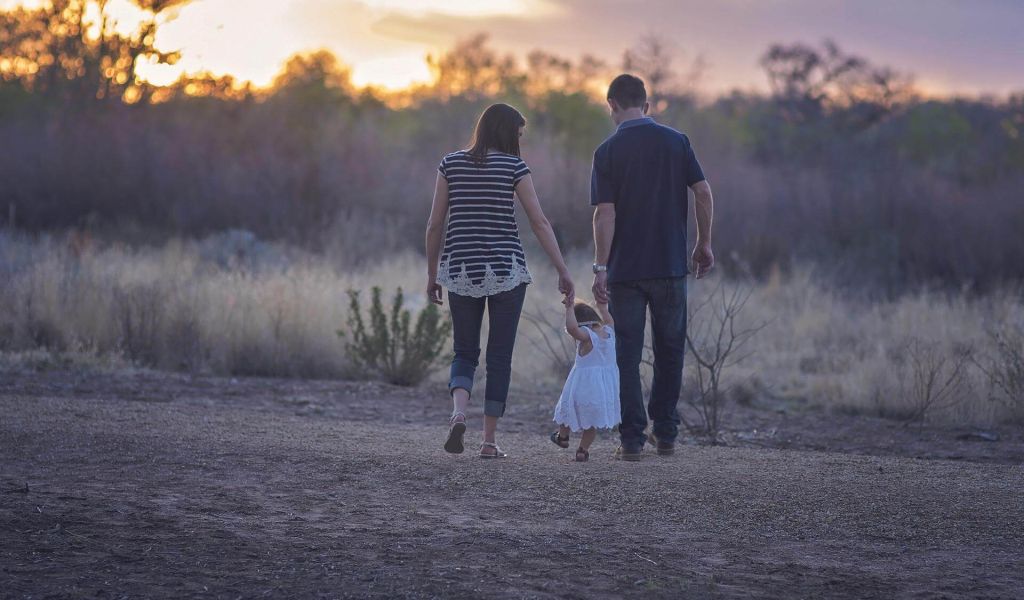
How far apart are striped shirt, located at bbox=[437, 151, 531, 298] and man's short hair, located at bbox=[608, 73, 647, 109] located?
0.71 metres

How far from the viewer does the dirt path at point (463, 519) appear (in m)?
4.29

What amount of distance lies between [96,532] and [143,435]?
2395 mm

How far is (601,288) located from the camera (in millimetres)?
6629

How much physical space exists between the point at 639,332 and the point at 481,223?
1.05 meters

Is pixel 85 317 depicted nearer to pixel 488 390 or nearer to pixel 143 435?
pixel 143 435

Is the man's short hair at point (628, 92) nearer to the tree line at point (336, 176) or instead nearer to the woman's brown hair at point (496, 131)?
the woman's brown hair at point (496, 131)

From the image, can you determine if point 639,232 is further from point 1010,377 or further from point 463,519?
point 1010,377

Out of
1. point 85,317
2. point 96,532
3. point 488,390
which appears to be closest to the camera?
point 96,532


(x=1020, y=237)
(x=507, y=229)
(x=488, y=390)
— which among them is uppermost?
(x=1020, y=237)

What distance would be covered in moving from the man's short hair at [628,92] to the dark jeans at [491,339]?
114cm

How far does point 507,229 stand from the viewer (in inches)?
254

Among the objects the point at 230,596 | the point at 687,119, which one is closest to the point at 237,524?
the point at 230,596

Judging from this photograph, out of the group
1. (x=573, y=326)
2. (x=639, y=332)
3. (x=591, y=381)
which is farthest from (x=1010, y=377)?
(x=573, y=326)

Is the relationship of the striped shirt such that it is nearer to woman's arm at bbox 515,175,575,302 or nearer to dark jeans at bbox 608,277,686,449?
woman's arm at bbox 515,175,575,302
